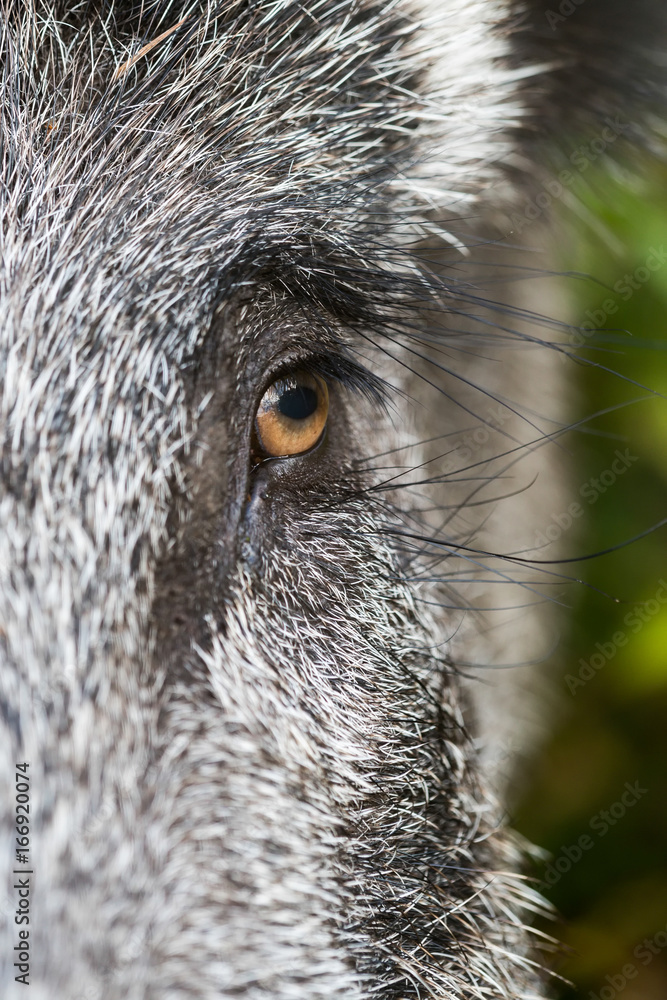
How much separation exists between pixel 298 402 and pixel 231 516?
220mm

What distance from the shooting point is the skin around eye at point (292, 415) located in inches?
48.9

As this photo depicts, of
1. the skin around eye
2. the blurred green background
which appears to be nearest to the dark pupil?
the skin around eye

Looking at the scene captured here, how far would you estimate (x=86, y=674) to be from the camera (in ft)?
3.25

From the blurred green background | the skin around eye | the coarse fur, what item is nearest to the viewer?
the coarse fur

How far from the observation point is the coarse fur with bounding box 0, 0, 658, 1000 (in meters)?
0.96

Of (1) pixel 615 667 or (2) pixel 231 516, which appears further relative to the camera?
(1) pixel 615 667

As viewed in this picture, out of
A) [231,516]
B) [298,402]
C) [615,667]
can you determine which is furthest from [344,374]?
[615,667]

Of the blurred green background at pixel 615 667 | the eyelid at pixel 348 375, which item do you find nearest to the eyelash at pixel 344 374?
the eyelid at pixel 348 375

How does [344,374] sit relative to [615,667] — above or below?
above

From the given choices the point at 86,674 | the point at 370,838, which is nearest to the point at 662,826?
the point at 370,838

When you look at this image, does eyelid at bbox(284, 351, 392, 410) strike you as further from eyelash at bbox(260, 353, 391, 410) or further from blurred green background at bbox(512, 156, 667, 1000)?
blurred green background at bbox(512, 156, 667, 1000)

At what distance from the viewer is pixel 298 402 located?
4.23ft

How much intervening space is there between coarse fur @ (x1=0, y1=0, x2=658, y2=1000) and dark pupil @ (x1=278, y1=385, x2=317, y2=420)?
0.13 feet

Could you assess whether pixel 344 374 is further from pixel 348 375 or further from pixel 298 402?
pixel 298 402
